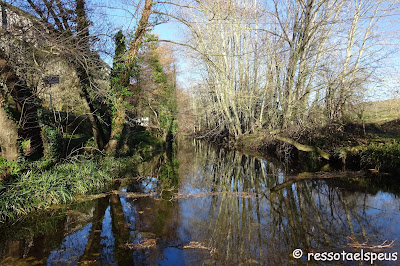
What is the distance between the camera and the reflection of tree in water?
4688mm

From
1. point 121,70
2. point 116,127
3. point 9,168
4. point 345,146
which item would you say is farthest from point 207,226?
point 345,146

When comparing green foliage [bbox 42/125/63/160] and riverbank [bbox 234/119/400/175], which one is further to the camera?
riverbank [bbox 234/119/400/175]

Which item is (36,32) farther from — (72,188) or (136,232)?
(136,232)

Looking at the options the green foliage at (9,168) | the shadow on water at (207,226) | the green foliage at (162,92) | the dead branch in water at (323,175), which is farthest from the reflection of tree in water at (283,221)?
the green foliage at (162,92)

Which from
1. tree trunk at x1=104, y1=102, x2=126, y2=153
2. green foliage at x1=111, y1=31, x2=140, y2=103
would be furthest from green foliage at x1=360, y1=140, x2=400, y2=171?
tree trunk at x1=104, y1=102, x2=126, y2=153

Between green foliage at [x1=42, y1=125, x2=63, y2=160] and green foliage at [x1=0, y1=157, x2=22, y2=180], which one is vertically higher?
green foliage at [x1=42, y1=125, x2=63, y2=160]

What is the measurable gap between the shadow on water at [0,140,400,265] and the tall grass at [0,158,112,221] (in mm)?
380

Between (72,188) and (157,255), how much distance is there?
447 cm

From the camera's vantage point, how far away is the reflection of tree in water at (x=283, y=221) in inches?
185

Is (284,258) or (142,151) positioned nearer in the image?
(284,258)

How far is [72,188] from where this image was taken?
7.92 m

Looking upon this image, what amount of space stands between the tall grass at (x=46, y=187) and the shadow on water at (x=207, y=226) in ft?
1.25

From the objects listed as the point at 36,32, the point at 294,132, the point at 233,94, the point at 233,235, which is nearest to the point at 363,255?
the point at 233,235

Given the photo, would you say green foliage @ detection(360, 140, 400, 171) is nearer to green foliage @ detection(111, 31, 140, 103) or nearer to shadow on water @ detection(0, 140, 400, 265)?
shadow on water @ detection(0, 140, 400, 265)
